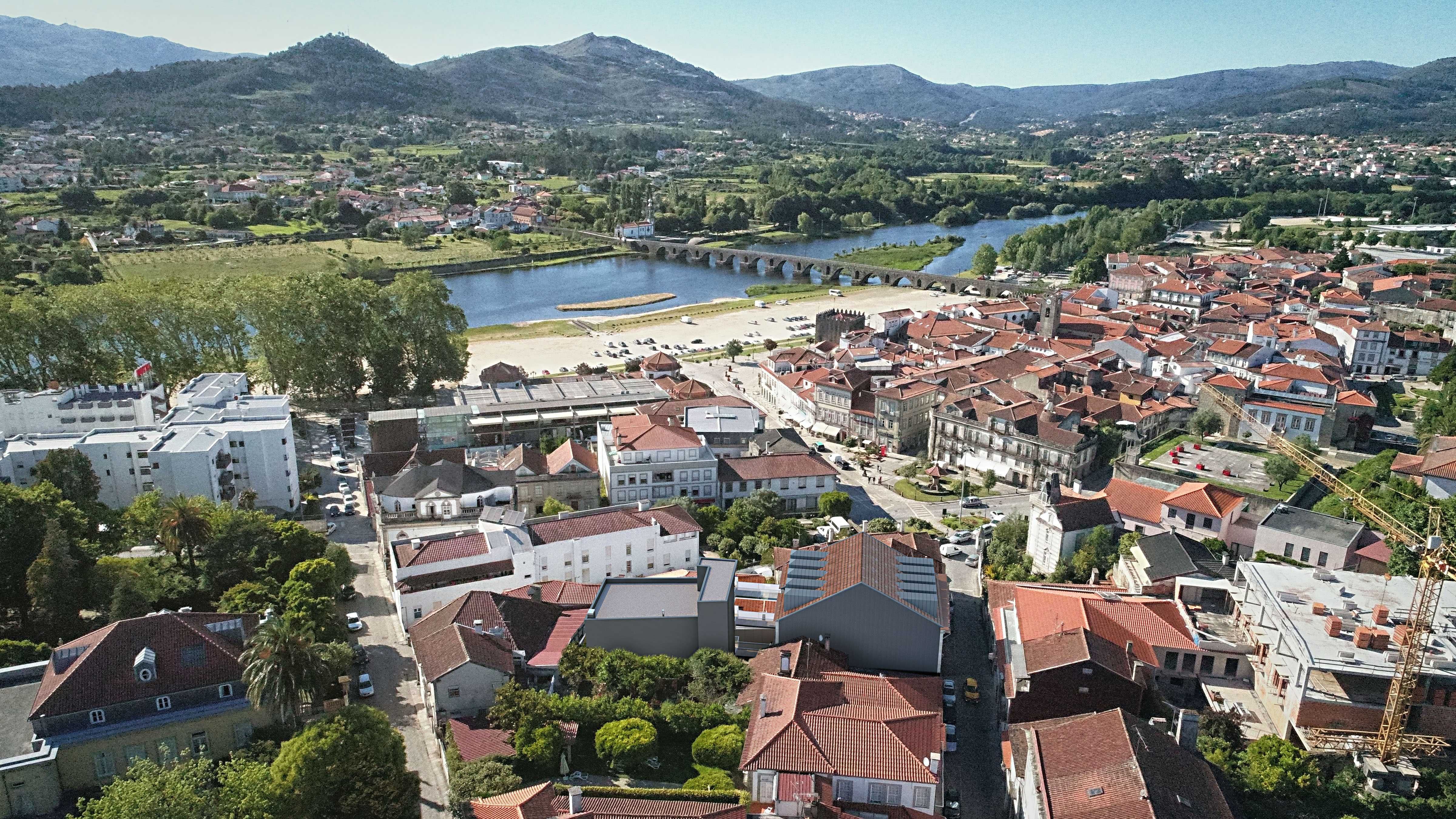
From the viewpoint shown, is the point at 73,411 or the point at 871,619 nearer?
the point at 871,619

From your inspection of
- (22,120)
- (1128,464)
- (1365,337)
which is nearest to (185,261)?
(1128,464)

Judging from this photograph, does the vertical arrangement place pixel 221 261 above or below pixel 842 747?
above

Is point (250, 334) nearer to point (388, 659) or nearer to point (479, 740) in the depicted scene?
point (388, 659)

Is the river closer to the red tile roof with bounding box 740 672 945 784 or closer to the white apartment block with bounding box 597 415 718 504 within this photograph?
the white apartment block with bounding box 597 415 718 504

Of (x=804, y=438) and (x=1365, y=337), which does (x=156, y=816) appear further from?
(x=1365, y=337)

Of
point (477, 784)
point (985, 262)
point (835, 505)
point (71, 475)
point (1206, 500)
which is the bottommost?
point (835, 505)

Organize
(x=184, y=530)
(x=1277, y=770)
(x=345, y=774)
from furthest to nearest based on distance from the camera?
(x=184, y=530), (x=1277, y=770), (x=345, y=774)

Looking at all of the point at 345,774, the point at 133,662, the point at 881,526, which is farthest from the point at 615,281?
the point at 345,774
